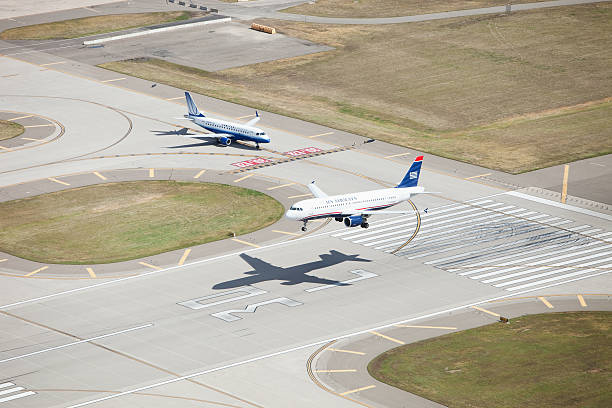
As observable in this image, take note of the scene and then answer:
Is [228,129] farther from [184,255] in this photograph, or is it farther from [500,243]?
[500,243]

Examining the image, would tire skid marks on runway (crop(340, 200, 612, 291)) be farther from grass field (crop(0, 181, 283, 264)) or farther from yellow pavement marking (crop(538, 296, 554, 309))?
grass field (crop(0, 181, 283, 264))

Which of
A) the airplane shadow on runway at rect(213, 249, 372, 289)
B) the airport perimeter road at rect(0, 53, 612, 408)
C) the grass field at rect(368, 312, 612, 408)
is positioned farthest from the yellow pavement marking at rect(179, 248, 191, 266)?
the grass field at rect(368, 312, 612, 408)

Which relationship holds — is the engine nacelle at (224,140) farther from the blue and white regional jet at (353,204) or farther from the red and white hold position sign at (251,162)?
the blue and white regional jet at (353,204)

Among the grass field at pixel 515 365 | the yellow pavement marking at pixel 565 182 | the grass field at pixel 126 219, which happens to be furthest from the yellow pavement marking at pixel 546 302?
the grass field at pixel 126 219

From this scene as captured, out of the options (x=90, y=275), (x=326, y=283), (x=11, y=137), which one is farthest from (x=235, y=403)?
(x=11, y=137)

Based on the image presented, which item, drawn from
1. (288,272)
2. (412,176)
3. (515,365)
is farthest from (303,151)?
(515,365)

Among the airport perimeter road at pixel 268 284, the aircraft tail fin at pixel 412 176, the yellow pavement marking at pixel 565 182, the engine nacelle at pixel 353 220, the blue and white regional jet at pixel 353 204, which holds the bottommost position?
the airport perimeter road at pixel 268 284
